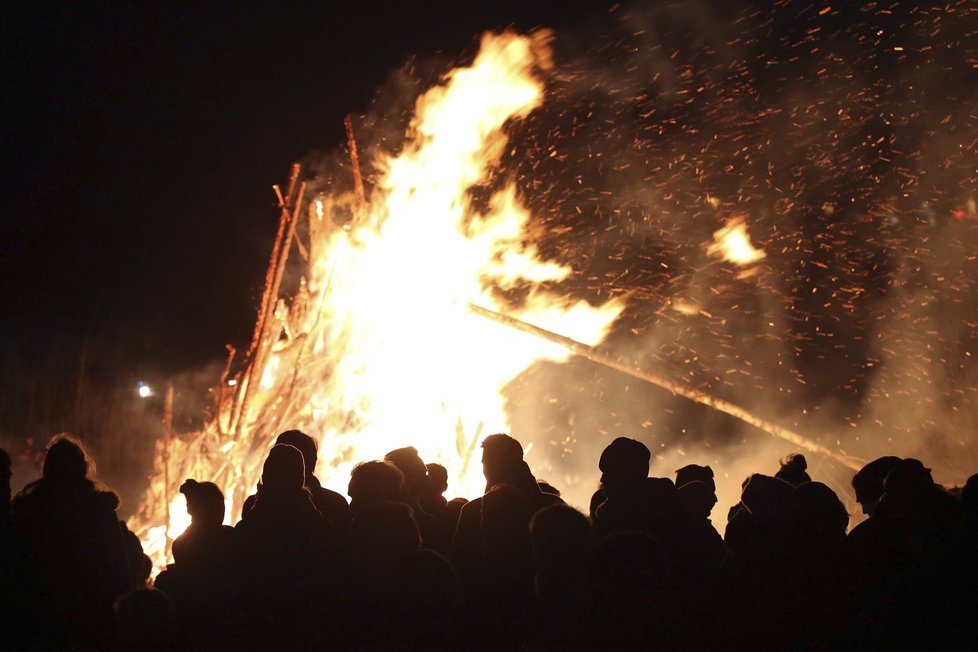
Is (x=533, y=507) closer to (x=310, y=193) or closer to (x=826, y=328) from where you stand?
(x=310, y=193)

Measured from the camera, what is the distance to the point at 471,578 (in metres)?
2.64

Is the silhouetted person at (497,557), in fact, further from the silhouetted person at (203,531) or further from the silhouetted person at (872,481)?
the silhouetted person at (872,481)

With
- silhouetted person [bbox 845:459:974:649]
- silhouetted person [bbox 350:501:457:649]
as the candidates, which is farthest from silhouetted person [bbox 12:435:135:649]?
silhouetted person [bbox 845:459:974:649]

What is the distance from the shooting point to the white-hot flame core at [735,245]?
9.31 meters

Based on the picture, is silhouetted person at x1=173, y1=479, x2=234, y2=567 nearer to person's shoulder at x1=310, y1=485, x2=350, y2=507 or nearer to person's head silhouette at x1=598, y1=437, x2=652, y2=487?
person's shoulder at x1=310, y1=485, x2=350, y2=507

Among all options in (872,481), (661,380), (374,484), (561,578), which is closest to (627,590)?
(561,578)

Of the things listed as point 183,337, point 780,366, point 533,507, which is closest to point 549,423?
point 780,366

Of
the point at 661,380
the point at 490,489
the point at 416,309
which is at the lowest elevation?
the point at 490,489

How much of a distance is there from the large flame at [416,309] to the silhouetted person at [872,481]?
13.5ft

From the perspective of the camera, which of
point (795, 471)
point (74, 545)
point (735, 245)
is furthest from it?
point (735, 245)

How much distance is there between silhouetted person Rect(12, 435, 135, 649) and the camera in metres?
2.40

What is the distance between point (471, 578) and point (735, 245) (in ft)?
26.2

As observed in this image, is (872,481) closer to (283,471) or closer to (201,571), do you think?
(283,471)

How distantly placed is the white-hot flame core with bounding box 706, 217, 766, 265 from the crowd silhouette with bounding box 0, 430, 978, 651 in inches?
281
